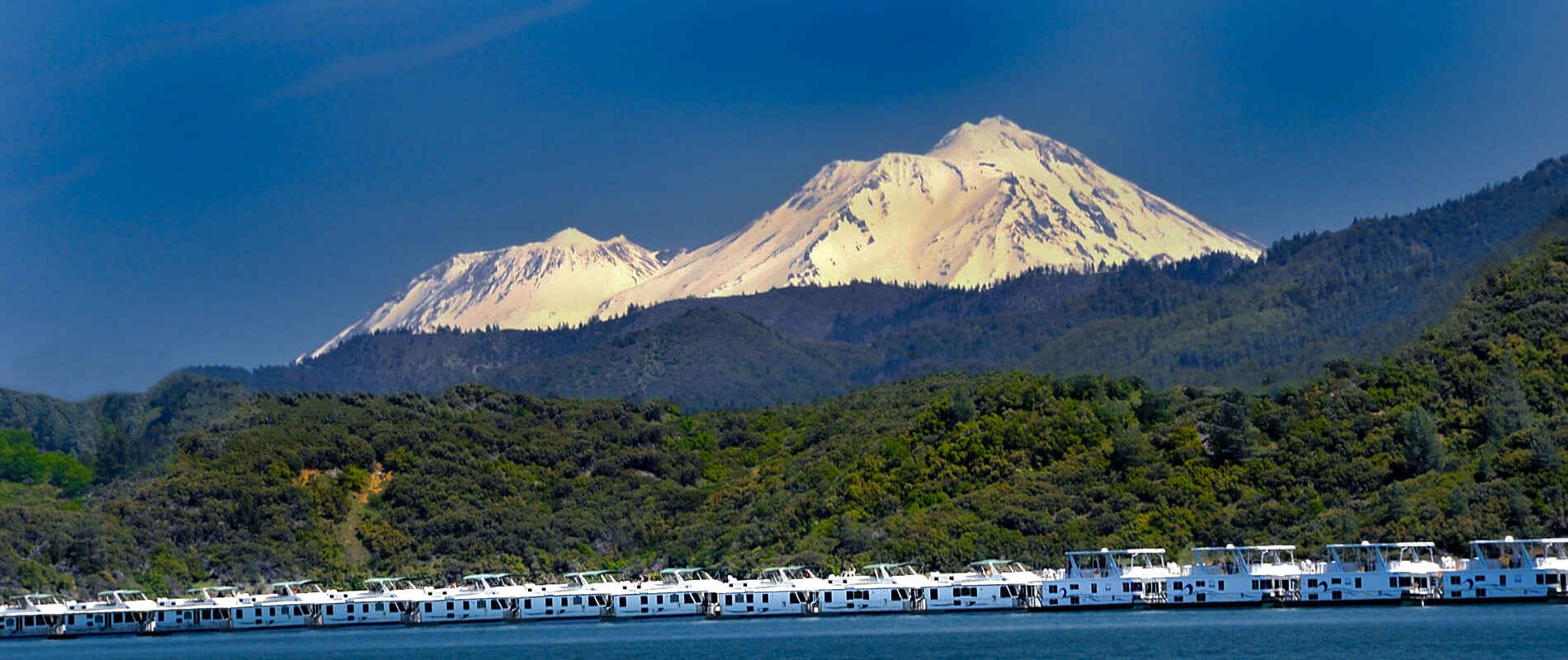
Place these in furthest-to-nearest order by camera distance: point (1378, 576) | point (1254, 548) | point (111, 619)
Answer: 1. point (111, 619)
2. point (1254, 548)
3. point (1378, 576)

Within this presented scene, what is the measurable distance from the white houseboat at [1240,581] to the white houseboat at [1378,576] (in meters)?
1.59

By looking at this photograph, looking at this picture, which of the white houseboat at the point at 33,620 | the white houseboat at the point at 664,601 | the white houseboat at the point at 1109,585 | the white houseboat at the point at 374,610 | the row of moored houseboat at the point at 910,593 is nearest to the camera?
the row of moored houseboat at the point at 910,593

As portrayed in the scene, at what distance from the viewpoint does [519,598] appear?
569 ft

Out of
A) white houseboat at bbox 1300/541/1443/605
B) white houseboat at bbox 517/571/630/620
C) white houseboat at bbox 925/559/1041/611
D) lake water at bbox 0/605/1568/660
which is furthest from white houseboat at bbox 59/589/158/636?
white houseboat at bbox 1300/541/1443/605

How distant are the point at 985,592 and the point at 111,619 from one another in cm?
7318

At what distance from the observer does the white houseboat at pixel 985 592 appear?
158625mm

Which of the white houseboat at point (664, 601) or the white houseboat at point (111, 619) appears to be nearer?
the white houseboat at point (664, 601)

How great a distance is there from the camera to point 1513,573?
140 m

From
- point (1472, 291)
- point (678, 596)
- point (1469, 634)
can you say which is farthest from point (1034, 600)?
point (1472, 291)

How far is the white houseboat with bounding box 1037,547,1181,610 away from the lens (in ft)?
508

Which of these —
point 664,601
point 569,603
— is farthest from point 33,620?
point 664,601

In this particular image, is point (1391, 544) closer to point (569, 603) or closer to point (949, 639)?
point (949, 639)

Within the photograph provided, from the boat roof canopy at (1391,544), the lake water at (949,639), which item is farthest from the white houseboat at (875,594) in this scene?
the boat roof canopy at (1391,544)

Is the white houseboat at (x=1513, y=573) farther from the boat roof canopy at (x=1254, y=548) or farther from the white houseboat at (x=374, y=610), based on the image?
the white houseboat at (x=374, y=610)
